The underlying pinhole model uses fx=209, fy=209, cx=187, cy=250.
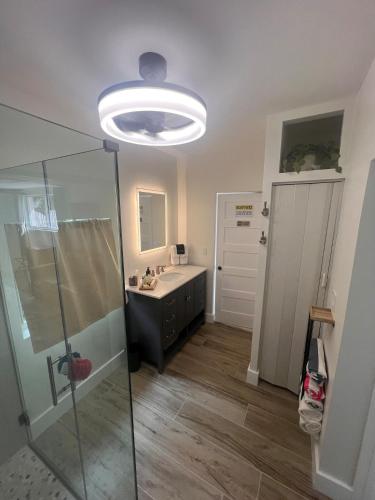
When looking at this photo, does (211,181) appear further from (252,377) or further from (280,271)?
(252,377)

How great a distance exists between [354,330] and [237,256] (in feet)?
6.62

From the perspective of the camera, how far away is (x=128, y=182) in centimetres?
248

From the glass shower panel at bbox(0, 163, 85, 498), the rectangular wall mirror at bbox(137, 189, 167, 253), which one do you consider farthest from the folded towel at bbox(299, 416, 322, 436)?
the rectangular wall mirror at bbox(137, 189, 167, 253)

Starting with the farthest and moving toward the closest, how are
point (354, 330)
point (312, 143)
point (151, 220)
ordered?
point (151, 220) < point (312, 143) < point (354, 330)

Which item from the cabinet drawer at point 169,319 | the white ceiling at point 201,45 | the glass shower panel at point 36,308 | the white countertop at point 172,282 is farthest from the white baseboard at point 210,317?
the white ceiling at point 201,45

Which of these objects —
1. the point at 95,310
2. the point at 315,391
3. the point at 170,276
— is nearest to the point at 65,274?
the point at 95,310

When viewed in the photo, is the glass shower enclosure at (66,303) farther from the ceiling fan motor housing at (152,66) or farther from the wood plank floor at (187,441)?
the ceiling fan motor housing at (152,66)

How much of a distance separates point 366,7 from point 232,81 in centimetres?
69

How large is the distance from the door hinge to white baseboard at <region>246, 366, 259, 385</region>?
204 centimetres

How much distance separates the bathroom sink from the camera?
288 cm

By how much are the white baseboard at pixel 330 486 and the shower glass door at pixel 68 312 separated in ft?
4.00

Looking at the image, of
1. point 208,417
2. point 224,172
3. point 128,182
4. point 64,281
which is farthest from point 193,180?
point 208,417

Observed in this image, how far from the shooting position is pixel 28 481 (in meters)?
1.48

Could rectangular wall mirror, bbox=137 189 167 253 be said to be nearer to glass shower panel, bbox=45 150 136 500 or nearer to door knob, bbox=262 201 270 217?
glass shower panel, bbox=45 150 136 500
